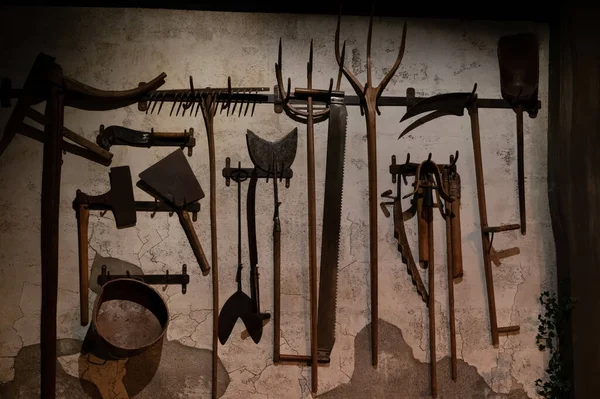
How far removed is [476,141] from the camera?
349cm

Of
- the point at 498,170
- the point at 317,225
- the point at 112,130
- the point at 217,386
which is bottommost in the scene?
the point at 217,386

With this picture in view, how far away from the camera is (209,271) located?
3307mm

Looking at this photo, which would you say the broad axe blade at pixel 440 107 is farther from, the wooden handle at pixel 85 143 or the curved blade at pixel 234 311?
the wooden handle at pixel 85 143

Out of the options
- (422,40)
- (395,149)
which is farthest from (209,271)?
(422,40)

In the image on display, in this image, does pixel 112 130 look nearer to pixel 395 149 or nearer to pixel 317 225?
pixel 317 225

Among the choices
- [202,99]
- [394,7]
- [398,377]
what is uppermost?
[394,7]

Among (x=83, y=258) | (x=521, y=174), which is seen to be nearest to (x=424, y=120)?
(x=521, y=174)

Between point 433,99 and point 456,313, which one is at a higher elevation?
point 433,99

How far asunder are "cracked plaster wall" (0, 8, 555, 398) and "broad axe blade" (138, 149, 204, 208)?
7 centimetres

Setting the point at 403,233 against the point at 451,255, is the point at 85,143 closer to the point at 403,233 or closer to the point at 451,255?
the point at 403,233

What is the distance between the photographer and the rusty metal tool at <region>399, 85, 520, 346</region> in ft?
11.1

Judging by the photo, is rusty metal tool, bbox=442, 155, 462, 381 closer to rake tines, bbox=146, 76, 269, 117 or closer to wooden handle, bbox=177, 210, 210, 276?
rake tines, bbox=146, 76, 269, 117

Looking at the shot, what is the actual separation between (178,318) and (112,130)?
1.15 meters

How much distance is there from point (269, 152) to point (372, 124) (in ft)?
2.07
